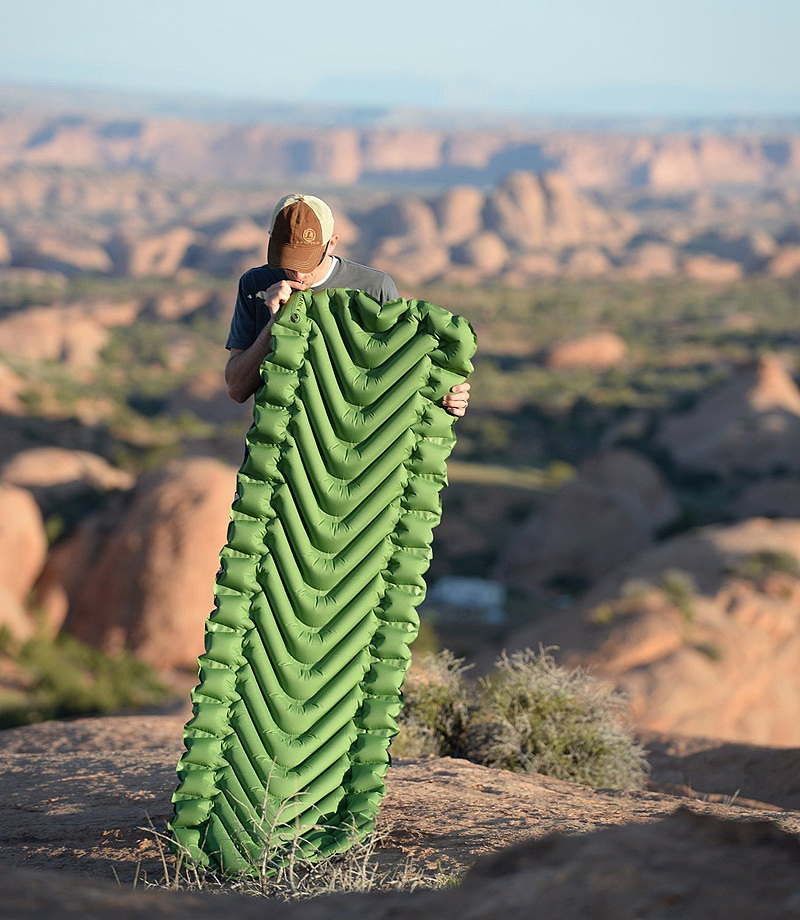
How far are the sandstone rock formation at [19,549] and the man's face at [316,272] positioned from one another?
13.0m

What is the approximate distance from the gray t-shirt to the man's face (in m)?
0.03

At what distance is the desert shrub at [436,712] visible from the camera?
673 cm

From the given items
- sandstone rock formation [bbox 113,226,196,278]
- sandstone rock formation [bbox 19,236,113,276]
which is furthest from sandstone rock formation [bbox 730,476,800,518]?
sandstone rock formation [bbox 19,236,113,276]

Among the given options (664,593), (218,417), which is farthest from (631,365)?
(664,593)

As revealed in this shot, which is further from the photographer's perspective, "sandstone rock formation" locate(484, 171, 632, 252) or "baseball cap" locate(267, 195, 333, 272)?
"sandstone rock formation" locate(484, 171, 632, 252)

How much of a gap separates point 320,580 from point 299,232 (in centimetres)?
136

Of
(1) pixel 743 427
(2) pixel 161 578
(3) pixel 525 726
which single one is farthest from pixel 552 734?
(1) pixel 743 427

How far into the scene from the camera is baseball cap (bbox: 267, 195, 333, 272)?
3.83 metres

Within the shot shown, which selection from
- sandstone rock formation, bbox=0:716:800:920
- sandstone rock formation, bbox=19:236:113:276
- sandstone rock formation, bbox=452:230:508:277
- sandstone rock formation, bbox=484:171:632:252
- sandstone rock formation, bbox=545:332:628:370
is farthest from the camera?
sandstone rock formation, bbox=484:171:632:252

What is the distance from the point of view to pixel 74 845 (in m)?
4.24

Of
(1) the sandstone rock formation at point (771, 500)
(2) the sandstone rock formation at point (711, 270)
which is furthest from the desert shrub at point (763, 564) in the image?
(2) the sandstone rock formation at point (711, 270)

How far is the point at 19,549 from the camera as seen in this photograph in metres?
16.0

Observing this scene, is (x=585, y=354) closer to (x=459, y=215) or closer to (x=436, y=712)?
(x=436, y=712)

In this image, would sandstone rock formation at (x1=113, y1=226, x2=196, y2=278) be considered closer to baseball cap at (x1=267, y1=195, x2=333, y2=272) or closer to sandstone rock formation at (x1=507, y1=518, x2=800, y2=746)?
sandstone rock formation at (x1=507, y1=518, x2=800, y2=746)
